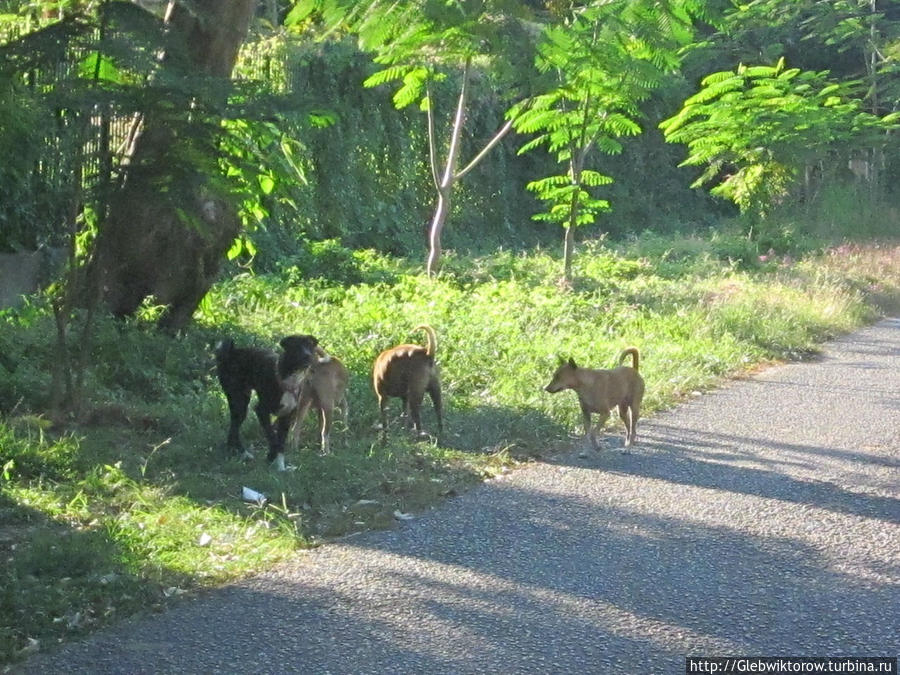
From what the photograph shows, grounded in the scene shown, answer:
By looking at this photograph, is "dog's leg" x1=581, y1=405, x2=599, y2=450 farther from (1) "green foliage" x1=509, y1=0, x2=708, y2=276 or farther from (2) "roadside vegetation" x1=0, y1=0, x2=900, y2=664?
(1) "green foliage" x1=509, y1=0, x2=708, y2=276

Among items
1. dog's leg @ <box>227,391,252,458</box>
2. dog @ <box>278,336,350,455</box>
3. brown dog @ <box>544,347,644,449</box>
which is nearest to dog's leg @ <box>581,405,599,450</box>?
brown dog @ <box>544,347,644,449</box>

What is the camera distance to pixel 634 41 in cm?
1518

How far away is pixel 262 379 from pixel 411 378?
1269mm

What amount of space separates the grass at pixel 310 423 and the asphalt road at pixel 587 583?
0.38 metres


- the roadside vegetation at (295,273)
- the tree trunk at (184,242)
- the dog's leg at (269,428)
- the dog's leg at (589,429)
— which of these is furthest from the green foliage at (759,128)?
the dog's leg at (269,428)

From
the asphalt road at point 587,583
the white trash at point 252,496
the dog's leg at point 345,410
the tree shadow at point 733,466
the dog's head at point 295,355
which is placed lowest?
the tree shadow at point 733,466

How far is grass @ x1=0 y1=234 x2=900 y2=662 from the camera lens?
6047mm

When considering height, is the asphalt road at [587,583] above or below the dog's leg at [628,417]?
below

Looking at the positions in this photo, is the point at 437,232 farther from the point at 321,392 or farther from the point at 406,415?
the point at 321,392

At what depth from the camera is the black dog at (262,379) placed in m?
8.06

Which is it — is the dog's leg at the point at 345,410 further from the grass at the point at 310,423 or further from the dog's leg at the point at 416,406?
the dog's leg at the point at 416,406

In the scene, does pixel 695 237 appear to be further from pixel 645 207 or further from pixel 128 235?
pixel 128 235

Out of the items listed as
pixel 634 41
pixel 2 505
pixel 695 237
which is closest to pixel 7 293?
pixel 2 505

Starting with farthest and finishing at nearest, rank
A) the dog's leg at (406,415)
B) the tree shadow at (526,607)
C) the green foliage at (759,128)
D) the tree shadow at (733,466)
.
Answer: the green foliage at (759,128) → the dog's leg at (406,415) → the tree shadow at (733,466) → the tree shadow at (526,607)
